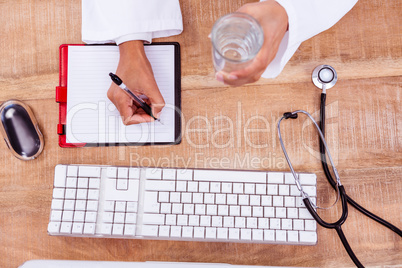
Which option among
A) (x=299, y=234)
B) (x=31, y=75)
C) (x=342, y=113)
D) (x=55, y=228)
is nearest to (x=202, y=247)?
(x=299, y=234)

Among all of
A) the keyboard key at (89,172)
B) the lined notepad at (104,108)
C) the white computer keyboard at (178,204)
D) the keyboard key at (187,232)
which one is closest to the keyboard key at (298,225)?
the white computer keyboard at (178,204)

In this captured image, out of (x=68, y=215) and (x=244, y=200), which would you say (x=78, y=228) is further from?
(x=244, y=200)

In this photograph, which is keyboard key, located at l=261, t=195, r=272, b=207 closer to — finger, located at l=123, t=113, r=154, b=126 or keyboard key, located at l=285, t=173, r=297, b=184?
keyboard key, located at l=285, t=173, r=297, b=184

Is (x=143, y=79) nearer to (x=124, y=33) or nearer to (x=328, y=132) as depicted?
(x=124, y=33)

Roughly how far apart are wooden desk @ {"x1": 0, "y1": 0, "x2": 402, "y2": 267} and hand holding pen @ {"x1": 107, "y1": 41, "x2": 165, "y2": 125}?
66 mm

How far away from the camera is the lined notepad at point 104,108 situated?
702 millimetres

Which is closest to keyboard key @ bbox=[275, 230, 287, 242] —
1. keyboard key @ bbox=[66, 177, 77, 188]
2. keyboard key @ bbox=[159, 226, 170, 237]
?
keyboard key @ bbox=[159, 226, 170, 237]

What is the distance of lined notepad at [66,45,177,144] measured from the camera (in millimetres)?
702

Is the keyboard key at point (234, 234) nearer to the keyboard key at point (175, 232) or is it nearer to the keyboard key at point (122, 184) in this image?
the keyboard key at point (175, 232)

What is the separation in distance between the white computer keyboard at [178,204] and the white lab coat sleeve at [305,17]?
0.25 metres

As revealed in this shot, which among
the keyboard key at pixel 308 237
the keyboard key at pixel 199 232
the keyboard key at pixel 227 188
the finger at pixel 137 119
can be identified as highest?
the finger at pixel 137 119

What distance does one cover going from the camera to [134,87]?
0.69 meters

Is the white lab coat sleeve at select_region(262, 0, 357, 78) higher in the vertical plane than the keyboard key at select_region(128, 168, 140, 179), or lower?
higher

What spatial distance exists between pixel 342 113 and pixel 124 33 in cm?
49
